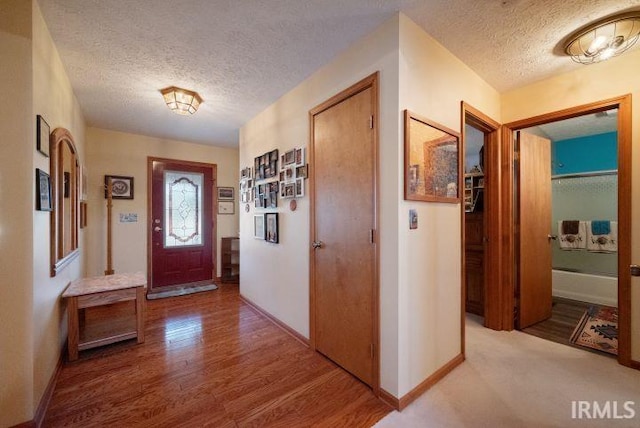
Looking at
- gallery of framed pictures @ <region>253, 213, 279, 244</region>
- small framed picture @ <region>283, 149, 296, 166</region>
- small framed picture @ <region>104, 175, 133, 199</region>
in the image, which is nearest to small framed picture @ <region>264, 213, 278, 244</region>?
gallery of framed pictures @ <region>253, 213, 279, 244</region>

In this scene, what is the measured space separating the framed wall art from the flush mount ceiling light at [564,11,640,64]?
948 mm

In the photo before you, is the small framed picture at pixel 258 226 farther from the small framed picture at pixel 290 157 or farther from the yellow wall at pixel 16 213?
the yellow wall at pixel 16 213

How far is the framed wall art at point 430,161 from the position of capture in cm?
159

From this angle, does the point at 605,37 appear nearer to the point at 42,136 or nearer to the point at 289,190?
the point at 289,190

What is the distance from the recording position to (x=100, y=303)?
221 cm

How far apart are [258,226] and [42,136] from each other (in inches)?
77.3

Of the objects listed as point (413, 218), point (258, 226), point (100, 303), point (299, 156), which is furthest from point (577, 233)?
point (100, 303)

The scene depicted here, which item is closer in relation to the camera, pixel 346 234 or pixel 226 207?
pixel 346 234

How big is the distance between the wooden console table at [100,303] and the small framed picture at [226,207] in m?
2.26

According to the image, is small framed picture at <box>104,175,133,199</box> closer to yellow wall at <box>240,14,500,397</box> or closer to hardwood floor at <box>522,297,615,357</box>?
yellow wall at <box>240,14,500,397</box>

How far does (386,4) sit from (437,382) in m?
2.51

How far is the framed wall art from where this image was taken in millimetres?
1594

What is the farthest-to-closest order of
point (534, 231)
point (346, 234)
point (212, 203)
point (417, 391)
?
point (212, 203) → point (534, 231) → point (346, 234) → point (417, 391)

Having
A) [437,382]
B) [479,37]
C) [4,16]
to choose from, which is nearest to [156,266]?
[4,16]
